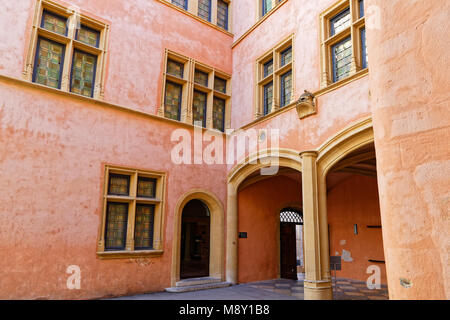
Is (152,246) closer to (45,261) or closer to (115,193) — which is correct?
(115,193)

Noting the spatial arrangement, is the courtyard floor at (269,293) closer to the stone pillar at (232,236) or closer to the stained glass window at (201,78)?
the stone pillar at (232,236)

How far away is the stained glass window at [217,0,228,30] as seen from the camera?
10.0 m

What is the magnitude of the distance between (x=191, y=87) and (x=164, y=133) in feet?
5.26

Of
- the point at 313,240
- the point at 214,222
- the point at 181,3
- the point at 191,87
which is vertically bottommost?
the point at 313,240

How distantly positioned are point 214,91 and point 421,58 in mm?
8305

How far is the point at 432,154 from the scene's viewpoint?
113 centimetres

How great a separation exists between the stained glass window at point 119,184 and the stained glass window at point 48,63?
7.49ft

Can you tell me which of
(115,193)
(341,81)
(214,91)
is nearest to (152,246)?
(115,193)

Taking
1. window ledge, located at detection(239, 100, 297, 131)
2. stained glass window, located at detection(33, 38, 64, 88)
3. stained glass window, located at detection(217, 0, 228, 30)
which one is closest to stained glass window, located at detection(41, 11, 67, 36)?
stained glass window, located at detection(33, 38, 64, 88)

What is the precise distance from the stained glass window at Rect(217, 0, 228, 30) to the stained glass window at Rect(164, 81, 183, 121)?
9.12 feet

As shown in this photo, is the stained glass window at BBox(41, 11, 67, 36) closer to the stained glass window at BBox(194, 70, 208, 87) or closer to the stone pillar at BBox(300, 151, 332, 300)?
the stained glass window at BBox(194, 70, 208, 87)

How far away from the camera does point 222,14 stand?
10133mm

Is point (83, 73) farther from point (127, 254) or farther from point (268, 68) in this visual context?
point (268, 68)

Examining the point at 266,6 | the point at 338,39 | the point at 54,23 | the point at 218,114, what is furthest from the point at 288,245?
the point at 54,23
